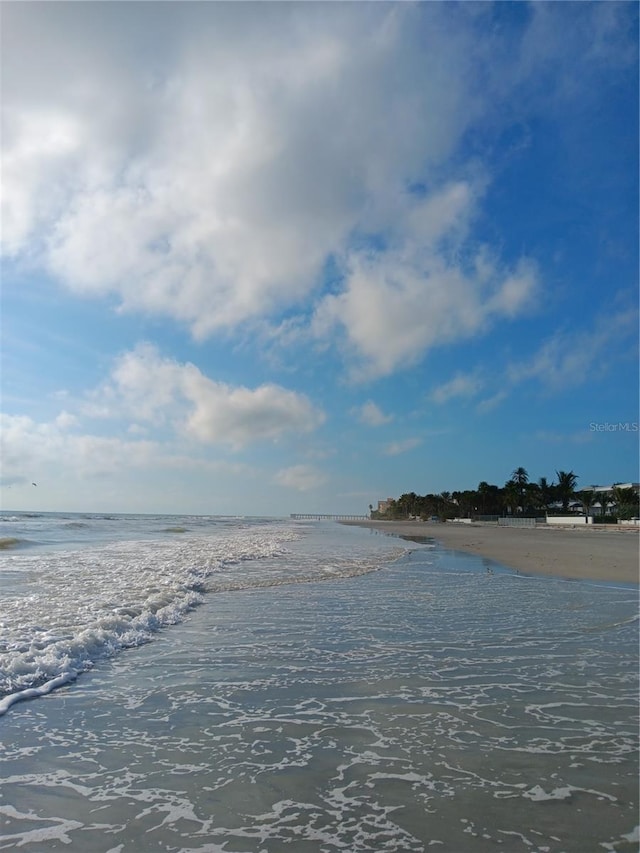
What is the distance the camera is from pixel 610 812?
167 inches

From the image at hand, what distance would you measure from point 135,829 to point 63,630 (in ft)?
22.5

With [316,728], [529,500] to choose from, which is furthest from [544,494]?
[316,728]

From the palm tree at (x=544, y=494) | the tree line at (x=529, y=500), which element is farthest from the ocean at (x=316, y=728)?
the palm tree at (x=544, y=494)

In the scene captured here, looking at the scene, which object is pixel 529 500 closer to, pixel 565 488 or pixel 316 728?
pixel 565 488

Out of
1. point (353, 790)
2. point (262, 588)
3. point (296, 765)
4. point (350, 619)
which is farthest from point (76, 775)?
point (262, 588)

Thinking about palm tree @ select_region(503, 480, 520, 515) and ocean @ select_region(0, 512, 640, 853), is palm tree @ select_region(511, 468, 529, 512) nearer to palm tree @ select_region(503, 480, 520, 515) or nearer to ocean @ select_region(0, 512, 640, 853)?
palm tree @ select_region(503, 480, 520, 515)

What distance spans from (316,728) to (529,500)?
128m

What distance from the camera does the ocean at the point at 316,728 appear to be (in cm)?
406

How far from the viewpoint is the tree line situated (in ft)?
316

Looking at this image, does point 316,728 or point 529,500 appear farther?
point 529,500

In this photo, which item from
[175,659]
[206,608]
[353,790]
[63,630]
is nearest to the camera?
[353,790]

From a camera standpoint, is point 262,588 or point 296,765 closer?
point 296,765

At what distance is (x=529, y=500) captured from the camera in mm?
124062

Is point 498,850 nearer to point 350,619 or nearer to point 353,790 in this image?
point 353,790
